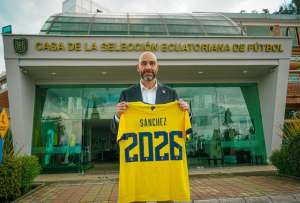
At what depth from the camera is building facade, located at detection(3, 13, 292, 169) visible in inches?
491

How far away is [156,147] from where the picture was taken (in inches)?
147

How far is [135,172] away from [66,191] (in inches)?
222

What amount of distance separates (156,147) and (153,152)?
7 cm

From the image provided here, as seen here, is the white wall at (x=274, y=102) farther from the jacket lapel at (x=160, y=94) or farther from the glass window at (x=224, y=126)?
the jacket lapel at (x=160, y=94)

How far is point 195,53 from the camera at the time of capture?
12.9m

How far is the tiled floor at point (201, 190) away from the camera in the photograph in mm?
7148

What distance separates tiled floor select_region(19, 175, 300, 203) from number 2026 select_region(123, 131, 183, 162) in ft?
11.2

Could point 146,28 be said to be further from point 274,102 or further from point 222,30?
point 274,102

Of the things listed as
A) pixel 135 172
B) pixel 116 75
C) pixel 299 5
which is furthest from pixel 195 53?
pixel 299 5

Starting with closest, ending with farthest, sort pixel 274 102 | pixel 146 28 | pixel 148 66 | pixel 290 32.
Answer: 1. pixel 148 66
2. pixel 274 102
3. pixel 146 28
4. pixel 290 32

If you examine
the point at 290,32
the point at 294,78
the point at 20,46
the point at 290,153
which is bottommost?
the point at 290,153

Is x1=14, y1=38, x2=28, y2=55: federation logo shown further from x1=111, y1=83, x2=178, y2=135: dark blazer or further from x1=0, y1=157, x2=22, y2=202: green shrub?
x1=111, y1=83, x2=178, y2=135: dark blazer

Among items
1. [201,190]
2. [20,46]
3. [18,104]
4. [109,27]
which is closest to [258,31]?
[109,27]

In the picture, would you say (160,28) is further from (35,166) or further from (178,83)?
(35,166)
